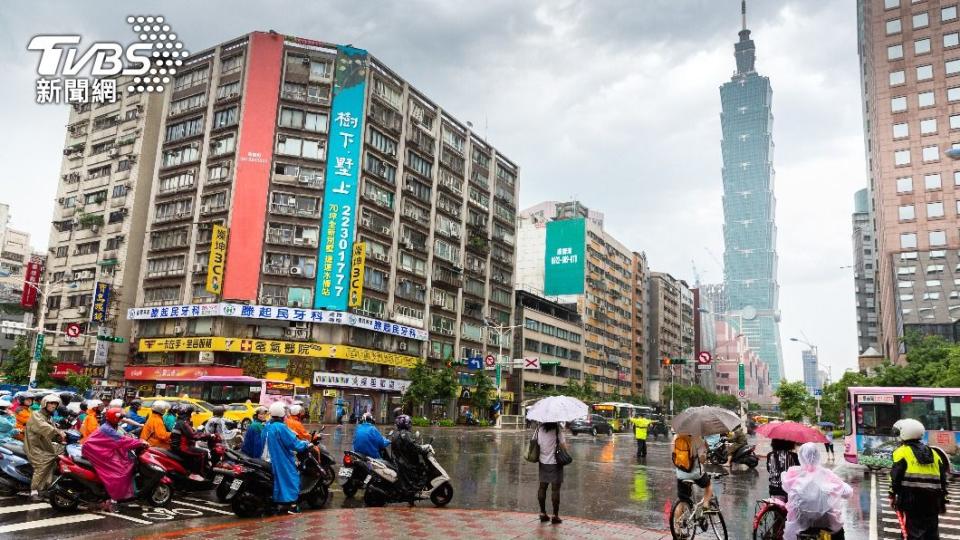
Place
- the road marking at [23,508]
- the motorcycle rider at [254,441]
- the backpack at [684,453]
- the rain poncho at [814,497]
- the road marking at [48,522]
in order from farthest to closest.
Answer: the motorcycle rider at [254,441]
the road marking at [23,508]
the backpack at [684,453]
the road marking at [48,522]
the rain poncho at [814,497]

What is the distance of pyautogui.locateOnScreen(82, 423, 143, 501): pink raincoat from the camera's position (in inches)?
415

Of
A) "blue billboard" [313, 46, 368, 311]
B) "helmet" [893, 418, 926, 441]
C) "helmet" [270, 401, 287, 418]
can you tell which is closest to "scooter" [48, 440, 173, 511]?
"helmet" [270, 401, 287, 418]

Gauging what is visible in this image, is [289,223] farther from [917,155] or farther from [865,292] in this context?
[865,292]

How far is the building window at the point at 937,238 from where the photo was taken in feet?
217

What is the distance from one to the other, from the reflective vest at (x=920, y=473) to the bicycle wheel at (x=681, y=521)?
2626mm

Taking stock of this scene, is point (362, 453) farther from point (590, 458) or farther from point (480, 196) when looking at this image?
point (480, 196)

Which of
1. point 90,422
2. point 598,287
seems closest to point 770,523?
point 90,422

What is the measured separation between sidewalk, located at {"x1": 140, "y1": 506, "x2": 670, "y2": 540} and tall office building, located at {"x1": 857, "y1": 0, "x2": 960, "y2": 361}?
65519 mm

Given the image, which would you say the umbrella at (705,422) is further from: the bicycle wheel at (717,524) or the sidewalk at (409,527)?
the sidewalk at (409,527)

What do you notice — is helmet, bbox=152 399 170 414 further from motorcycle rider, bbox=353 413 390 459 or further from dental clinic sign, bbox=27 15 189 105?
dental clinic sign, bbox=27 15 189 105

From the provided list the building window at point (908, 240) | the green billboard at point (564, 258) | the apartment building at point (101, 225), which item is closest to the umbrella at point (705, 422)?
the apartment building at point (101, 225)

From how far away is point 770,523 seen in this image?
28.4 feet

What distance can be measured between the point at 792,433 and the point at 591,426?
37.2 meters

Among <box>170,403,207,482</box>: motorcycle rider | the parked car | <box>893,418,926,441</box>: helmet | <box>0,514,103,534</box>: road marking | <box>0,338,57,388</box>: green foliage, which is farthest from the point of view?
<box>0,338,57,388</box>: green foliage
